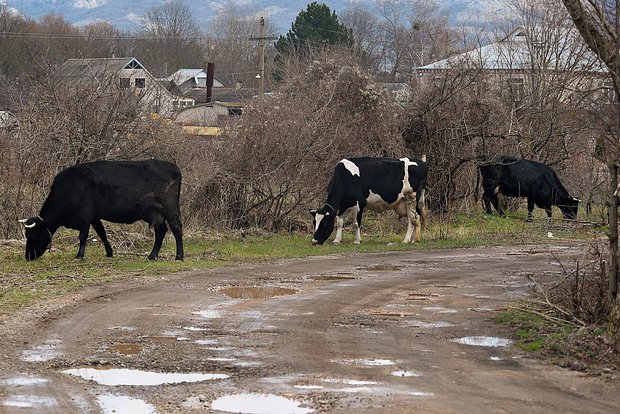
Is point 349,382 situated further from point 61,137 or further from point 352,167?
point 61,137

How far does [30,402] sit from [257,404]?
1.95 metres

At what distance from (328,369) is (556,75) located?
1228 inches

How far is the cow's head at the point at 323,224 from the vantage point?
1045 inches

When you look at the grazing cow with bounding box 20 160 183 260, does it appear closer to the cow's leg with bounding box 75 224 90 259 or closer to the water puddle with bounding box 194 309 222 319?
the cow's leg with bounding box 75 224 90 259

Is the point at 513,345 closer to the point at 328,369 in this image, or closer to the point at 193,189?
the point at 328,369

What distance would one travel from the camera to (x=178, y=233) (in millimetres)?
22234

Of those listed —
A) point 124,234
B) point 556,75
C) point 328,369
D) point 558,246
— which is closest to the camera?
point 328,369

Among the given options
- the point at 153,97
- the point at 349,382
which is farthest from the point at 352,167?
the point at 349,382

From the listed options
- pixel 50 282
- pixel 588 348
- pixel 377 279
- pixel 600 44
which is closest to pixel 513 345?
pixel 588 348

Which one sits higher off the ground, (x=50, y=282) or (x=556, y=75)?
(x=556, y=75)

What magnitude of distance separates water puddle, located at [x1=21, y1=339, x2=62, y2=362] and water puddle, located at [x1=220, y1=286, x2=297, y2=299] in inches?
192

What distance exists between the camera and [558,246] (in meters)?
27.0

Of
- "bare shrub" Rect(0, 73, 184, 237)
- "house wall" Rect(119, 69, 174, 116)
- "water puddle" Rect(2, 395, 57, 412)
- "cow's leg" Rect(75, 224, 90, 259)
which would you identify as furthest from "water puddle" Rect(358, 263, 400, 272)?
"water puddle" Rect(2, 395, 57, 412)

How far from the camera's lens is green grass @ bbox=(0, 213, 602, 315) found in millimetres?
18359
